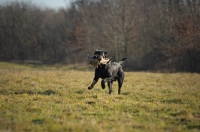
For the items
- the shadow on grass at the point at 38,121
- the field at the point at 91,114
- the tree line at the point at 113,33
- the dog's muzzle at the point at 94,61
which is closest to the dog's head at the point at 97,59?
the dog's muzzle at the point at 94,61

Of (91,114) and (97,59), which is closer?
(91,114)

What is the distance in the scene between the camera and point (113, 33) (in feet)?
120

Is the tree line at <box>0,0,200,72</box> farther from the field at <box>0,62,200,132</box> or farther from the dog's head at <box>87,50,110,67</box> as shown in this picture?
the field at <box>0,62,200,132</box>

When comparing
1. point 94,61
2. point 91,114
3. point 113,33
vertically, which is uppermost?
point 113,33

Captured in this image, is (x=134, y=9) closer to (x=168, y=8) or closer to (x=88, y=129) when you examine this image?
(x=168, y=8)

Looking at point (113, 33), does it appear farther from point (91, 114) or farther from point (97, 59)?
point (91, 114)

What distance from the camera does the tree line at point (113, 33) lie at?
31.3 metres

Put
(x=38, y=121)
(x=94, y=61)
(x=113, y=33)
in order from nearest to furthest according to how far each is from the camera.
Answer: (x=38, y=121)
(x=94, y=61)
(x=113, y=33)

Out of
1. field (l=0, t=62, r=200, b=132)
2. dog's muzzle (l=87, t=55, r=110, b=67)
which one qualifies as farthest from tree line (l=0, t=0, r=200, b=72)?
field (l=0, t=62, r=200, b=132)

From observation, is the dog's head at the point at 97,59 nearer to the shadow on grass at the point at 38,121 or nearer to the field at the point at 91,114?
the field at the point at 91,114

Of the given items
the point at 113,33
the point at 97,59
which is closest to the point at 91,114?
the point at 97,59

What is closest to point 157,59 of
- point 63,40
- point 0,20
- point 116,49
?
point 116,49

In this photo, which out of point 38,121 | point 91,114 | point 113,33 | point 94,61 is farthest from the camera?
point 113,33

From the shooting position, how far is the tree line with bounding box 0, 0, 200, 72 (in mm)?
31344
